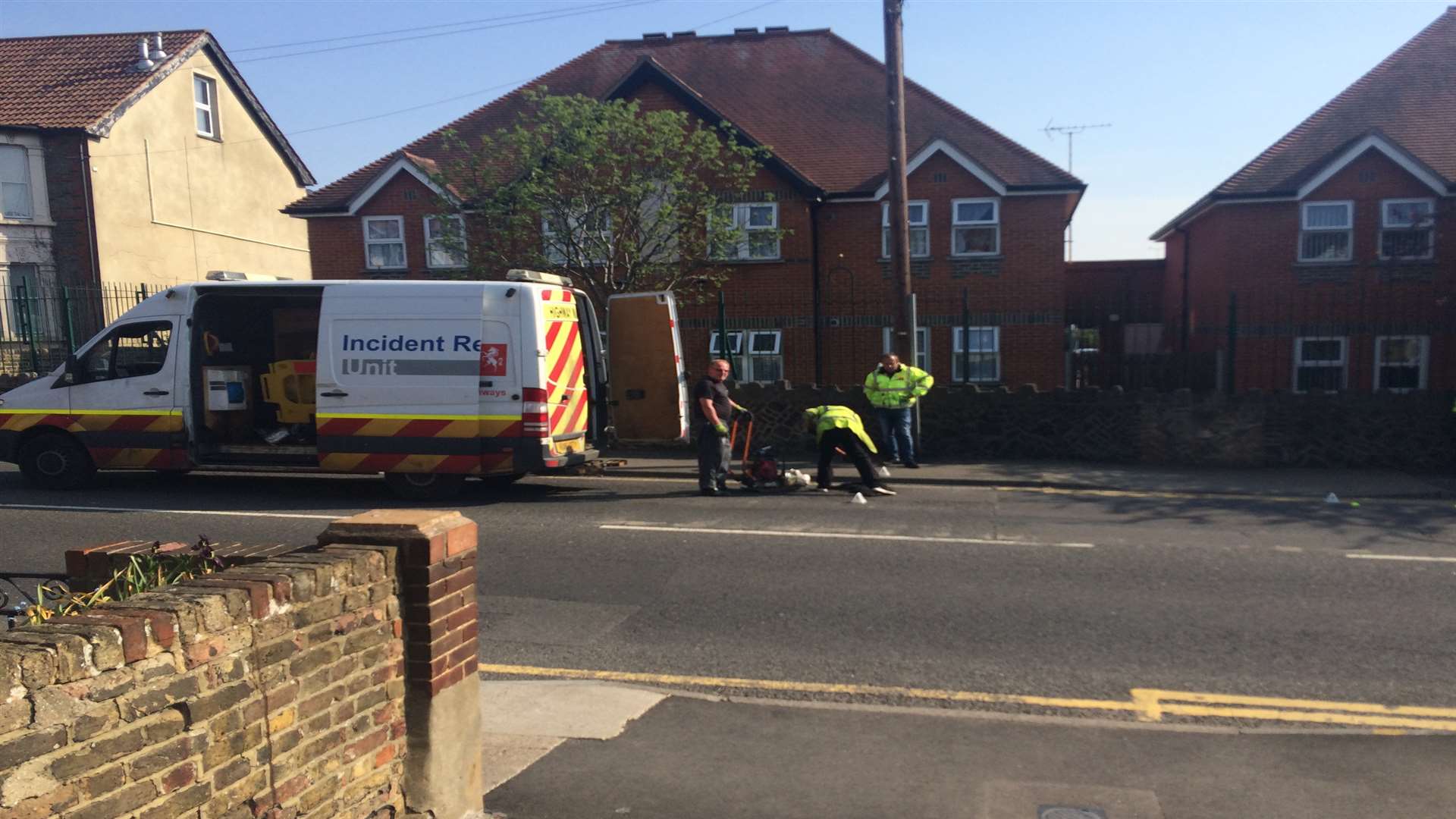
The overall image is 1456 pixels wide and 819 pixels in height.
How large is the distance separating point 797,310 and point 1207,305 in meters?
9.94

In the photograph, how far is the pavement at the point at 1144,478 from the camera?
1217cm

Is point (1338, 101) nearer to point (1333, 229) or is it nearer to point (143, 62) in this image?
point (1333, 229)

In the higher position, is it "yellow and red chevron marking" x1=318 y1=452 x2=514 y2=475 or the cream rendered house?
the cream rendered house

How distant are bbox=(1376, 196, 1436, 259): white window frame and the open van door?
16.6m

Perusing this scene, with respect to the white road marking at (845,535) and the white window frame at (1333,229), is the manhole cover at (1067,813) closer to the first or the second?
the white road marking at (845,535)

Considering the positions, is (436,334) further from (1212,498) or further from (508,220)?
(1212,498)

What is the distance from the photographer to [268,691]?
3188 mm

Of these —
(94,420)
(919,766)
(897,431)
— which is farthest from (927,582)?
(94,420)

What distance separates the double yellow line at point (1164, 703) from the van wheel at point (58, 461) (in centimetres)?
838

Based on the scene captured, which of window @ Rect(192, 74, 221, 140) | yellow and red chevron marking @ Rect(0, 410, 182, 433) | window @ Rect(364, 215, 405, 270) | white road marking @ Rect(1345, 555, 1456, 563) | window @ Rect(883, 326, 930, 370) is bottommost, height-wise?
white road marking @ Rect(1345, 555, 1456, 563)

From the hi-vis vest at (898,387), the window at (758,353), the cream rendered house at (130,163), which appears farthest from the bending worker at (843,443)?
the cream rendered house at (130,163)

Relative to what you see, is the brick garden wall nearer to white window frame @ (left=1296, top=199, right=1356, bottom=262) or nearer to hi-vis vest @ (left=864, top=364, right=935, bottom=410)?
hi-vis vest @ (left=864, top=364, right=935, bottom=410)

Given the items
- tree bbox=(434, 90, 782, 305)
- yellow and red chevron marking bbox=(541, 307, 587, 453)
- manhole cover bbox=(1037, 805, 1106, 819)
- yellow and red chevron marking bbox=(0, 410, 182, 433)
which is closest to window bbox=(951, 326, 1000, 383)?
tree bbox=(434, 90, 782, 305)

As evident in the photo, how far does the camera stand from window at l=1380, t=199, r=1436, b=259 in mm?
21062
